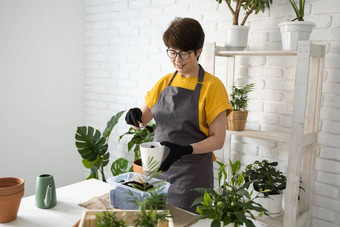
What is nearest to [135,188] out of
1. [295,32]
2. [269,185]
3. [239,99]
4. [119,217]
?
[119,217]

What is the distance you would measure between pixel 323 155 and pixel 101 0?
246 cm

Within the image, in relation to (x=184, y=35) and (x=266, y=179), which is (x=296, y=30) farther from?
(x=266, y=179)

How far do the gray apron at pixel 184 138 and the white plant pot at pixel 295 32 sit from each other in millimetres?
537

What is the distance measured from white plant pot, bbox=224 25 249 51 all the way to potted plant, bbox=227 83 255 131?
0.85ft

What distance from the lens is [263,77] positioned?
6.94 feet

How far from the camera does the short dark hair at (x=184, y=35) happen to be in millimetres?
1493

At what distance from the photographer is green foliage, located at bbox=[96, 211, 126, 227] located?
825 mm

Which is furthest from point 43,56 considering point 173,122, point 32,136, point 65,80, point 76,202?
point 76,202

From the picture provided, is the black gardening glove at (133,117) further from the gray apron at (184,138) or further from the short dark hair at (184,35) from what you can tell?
the short dark hair at (184,35)

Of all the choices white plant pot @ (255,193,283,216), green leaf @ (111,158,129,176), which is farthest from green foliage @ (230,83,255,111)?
green leaf @ (111,158,129,176)

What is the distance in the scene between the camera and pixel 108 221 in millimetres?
836

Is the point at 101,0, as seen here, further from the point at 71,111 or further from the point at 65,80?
the point at 71,111

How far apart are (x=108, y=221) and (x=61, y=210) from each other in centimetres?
45

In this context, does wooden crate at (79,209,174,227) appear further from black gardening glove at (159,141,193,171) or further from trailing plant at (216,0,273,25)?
trailing plant at (216,0,273,25)
